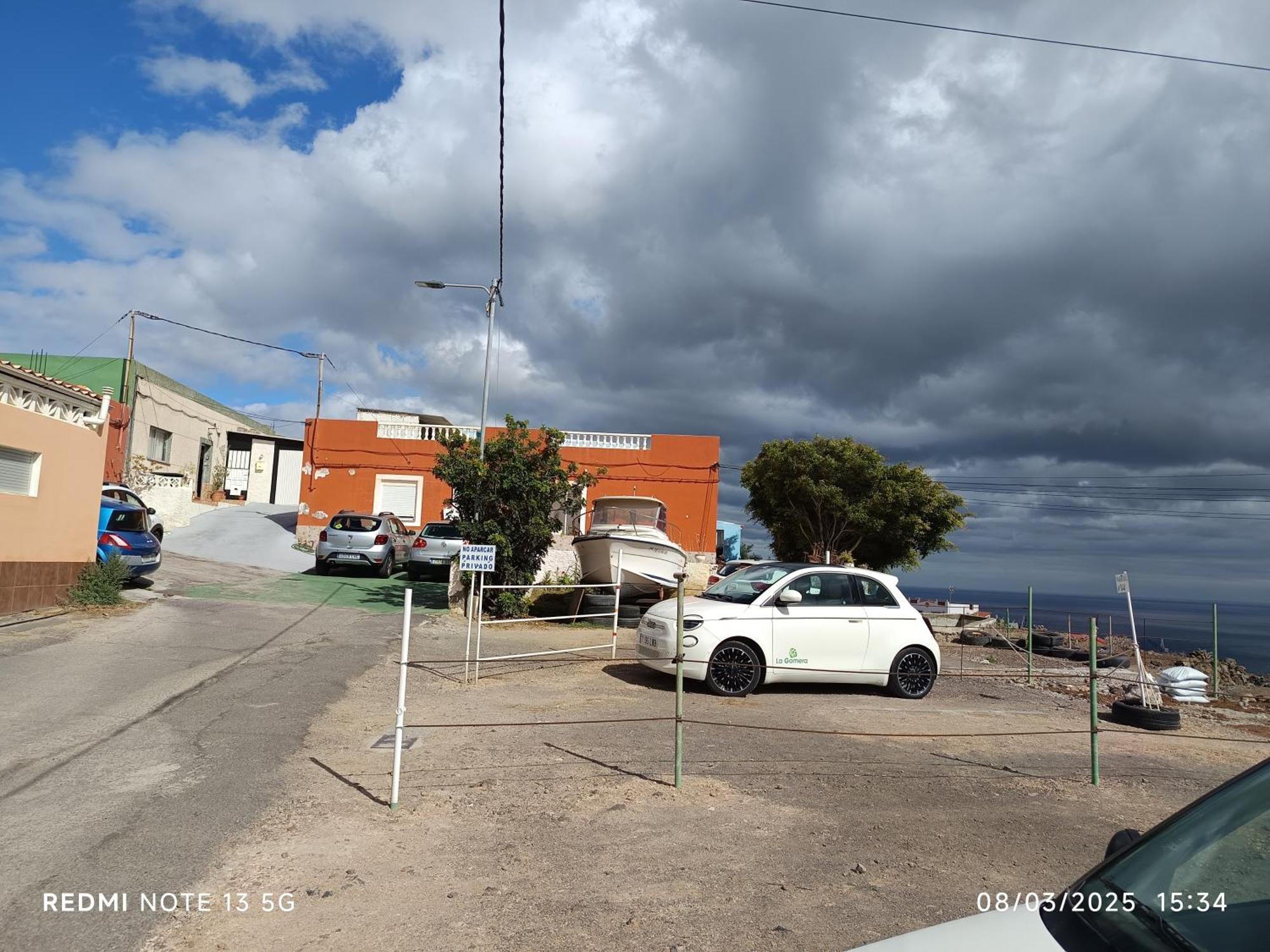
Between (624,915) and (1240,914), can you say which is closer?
(1240,914)

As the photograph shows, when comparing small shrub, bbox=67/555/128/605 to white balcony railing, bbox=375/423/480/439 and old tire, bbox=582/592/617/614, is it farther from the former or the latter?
white balcony railing, bbox=375/423/480/439

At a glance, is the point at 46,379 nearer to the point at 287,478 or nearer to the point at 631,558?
the point at 631,558

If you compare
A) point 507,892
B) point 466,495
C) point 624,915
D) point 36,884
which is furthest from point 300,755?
point 466,495

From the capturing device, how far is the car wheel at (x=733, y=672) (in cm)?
986

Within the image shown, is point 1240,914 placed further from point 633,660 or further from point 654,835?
point 633,660

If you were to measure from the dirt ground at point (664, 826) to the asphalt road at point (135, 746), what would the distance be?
0.30 metres

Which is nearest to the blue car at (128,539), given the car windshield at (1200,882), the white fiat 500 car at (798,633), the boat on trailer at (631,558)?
the boat on trailer at (631,558)

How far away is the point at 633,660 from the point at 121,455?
23203 millimetres

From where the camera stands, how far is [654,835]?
17.1 ft

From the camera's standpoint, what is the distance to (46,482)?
13672 mm

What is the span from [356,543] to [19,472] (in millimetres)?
9009

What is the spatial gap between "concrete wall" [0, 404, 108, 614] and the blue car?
0.71m

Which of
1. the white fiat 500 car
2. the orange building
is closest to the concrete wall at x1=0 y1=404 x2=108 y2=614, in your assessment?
the white fiat 500 car

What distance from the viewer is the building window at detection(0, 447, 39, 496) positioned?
508 inches
